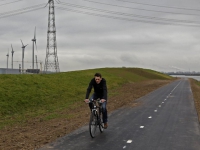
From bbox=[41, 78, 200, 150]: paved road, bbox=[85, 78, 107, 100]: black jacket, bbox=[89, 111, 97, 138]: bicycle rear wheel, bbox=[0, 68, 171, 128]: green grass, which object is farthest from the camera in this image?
bbox=[0, 68, 171, 128]: green grass

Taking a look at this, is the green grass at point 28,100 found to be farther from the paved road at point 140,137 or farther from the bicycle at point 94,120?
the bicycle at point 94,120

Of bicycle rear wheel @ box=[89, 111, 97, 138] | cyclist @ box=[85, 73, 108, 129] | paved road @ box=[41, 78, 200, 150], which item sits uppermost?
cyclist @ box=[85, 73, 108, 129]

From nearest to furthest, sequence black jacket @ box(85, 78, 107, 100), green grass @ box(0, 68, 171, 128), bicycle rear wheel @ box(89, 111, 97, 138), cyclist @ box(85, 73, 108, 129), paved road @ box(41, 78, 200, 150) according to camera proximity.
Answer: paved road @ box(41, 78, 200, 150) → bicycle rear wheel @ box(89, 111, 97, 138) → cyclist @ box(85, 73, 108, 129) → black jacket @ box(85, 78, 107, 100) → green grass @ box(0, 68, 171, 128)

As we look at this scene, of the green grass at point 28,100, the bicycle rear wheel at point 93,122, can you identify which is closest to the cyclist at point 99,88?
the bicycle rear wheel at point 93,122

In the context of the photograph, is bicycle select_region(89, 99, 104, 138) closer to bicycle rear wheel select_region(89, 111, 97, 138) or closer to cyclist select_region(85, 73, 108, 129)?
bicycle rear wheel select_region(89, 111, 97, 138)

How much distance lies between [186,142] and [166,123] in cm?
341

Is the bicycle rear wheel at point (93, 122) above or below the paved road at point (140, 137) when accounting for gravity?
above

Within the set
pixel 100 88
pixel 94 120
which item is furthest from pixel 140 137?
pixel 100 88

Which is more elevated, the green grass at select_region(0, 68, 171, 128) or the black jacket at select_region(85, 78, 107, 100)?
the black jacket at select_region(85, 78, 107, 100)

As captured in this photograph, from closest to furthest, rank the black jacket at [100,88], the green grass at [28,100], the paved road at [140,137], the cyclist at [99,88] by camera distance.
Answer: the paved road at [140,137], the cyclist at [99,88], the black jacket at [100,88], the green grass at [28,100]

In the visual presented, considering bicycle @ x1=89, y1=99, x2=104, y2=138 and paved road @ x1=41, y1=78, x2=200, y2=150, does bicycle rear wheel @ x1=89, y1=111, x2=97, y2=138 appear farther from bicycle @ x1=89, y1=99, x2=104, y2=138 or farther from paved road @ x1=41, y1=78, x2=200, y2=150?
paved road @ x1=41, y1=78, x2=200, y2=150

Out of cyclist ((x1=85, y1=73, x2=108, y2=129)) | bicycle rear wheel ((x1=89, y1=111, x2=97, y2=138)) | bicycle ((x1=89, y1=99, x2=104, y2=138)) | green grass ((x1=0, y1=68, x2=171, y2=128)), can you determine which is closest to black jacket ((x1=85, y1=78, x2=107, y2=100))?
cyclist ((x1=85, y1=73, x2=108, y2=129))

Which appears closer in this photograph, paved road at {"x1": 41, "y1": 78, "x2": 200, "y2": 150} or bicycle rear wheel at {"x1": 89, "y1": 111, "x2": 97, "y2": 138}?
paved road at {"x1": 41, "y1": 78, "x2": 200, "y2": 150}

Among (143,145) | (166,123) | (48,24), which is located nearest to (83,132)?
(143,145)
